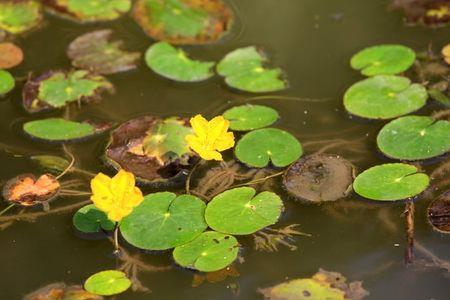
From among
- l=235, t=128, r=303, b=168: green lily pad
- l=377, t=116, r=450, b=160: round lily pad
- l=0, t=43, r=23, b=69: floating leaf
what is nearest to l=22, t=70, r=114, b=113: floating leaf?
l=0, t=43, r=23, b=69: floating leaf

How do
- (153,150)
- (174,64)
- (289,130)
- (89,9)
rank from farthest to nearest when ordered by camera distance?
(89,9), (174,64), (289,130), (153,150)

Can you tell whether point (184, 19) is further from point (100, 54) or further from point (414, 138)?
point (414, 138)

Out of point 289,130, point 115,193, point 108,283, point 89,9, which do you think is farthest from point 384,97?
point 89,9

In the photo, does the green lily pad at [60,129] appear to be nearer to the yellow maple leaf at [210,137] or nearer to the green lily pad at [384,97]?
the yellow maple leaf at [210,137]

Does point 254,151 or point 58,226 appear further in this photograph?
point 254,151

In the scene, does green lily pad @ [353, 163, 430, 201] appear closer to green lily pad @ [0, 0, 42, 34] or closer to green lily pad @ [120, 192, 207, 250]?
green lily pad @ [120, 192, 207, 250]

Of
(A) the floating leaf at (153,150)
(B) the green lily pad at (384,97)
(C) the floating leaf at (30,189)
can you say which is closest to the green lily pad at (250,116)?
(A) the floating leaf at (153,150)

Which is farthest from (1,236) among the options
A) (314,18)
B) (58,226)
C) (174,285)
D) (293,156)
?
(314,18)

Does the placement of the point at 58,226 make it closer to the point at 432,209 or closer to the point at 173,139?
the point at 173,139
